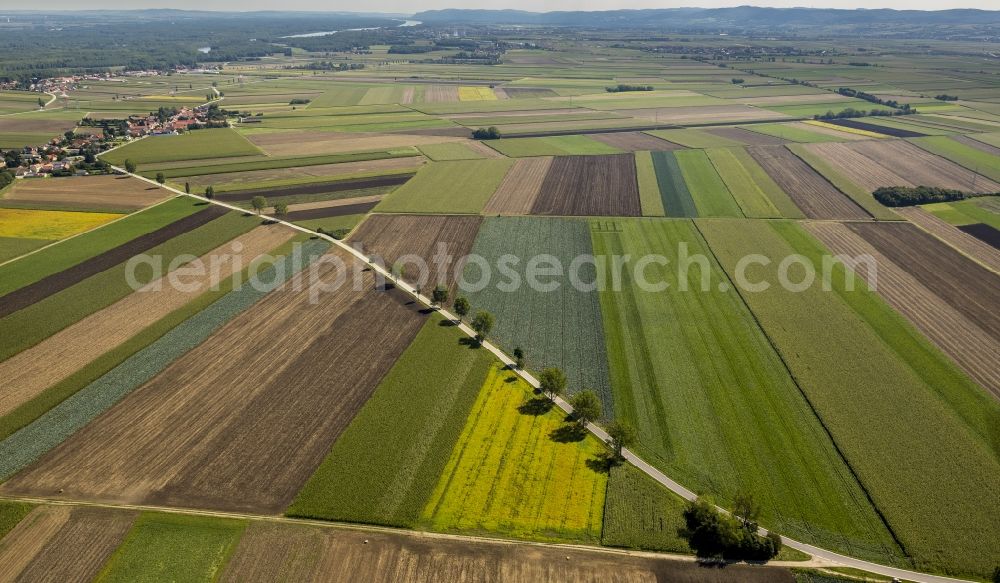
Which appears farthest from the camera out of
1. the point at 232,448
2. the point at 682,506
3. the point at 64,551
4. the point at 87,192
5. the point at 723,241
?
the point at 87,192

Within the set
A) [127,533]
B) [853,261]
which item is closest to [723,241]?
[853,261]

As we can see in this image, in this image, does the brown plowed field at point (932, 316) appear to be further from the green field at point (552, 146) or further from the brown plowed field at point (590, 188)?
the green field at point (552, 146)

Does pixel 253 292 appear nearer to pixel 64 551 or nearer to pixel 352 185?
pixel 64 551

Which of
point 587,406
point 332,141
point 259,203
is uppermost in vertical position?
point 332,141

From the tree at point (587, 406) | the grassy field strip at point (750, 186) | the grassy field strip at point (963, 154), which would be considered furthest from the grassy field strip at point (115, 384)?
the grassy field strip at point (963, 154)

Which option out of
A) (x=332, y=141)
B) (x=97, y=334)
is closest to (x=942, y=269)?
(x=97, y=334)

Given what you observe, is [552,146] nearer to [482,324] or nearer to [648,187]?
[648,187]
